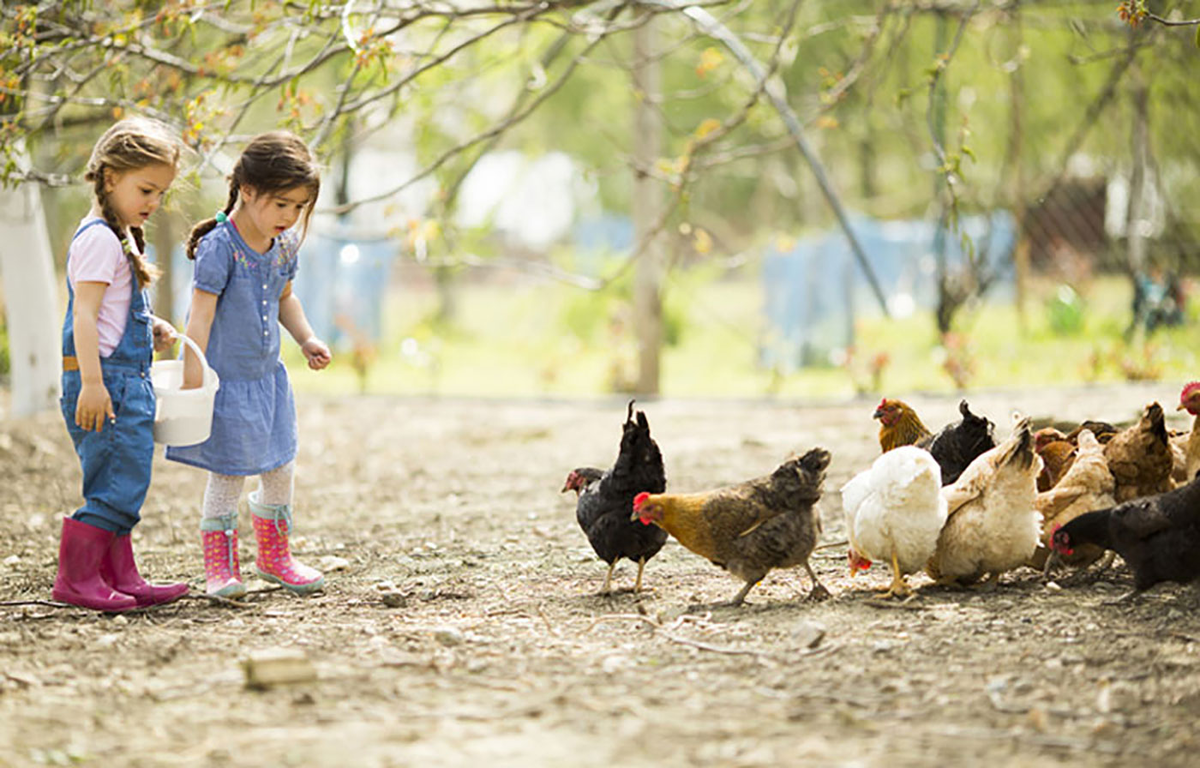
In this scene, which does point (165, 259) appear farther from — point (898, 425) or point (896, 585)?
point (896, 585)

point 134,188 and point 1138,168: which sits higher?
point 1138,168

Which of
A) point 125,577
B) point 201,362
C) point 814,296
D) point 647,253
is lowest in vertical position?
point 125,577

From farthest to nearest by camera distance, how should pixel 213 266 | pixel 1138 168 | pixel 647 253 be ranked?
pixel 1138 168 → pixel 647 253 → pixel 213 266

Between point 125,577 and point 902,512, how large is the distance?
2593 mm

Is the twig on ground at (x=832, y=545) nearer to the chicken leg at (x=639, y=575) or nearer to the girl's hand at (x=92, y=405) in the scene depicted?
the chicken leg at (x=639, y=575)

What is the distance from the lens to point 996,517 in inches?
156

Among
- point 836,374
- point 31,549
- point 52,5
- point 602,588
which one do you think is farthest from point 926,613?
point 836,374

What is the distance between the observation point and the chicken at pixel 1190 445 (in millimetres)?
4066

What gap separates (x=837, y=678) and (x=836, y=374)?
11.1m

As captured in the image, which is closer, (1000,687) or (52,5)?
(1000,687)

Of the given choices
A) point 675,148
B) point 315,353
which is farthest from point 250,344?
point 675,148

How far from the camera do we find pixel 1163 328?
12945mm

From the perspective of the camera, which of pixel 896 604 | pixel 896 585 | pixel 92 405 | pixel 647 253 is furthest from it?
pixel 647 253

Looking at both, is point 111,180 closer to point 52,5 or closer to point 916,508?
point 52,5
